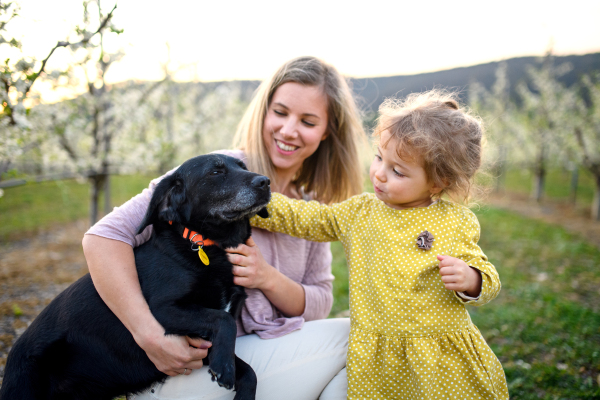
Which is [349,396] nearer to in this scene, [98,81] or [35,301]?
[35,301]

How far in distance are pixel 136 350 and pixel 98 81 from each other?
4575mm

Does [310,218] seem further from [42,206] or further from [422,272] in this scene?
[42,206]

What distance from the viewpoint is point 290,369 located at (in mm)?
2162

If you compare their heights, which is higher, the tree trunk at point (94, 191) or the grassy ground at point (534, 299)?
the tree trunk at point (94, 191)

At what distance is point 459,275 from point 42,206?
12803mm

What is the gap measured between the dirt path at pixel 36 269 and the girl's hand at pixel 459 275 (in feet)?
9.00

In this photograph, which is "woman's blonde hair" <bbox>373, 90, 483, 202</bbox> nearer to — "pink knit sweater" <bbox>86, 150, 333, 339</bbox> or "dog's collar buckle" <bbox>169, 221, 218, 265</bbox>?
"pink knit sweater" <bbox>86, 150, 333, 339</bbox>

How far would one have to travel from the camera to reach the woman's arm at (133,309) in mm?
1852

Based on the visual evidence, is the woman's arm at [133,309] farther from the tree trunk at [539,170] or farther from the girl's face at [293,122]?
the tree trunk at [539,170]

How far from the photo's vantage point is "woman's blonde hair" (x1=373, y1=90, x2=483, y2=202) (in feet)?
6.38

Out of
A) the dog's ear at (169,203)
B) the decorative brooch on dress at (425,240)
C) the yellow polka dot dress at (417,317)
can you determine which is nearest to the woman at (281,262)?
the dog's ear at (169,203)

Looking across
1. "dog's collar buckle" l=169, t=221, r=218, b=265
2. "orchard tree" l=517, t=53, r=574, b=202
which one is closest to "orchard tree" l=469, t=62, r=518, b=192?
"orchard tree" l=517, t=53, r=574, b=202

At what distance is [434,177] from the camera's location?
1.98 metres

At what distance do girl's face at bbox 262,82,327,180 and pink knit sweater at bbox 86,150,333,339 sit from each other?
0.28 meters
